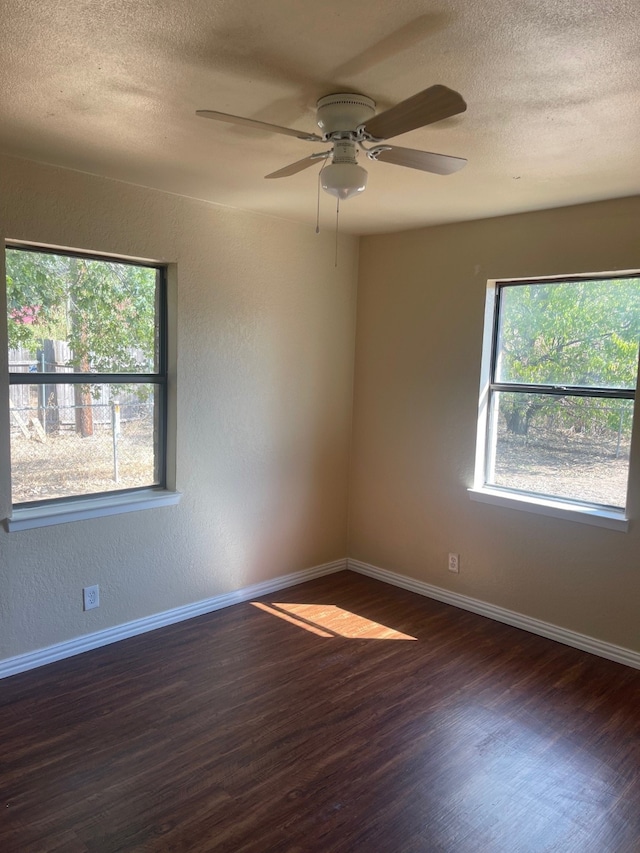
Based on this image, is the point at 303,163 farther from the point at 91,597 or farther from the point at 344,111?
the point at 91,597

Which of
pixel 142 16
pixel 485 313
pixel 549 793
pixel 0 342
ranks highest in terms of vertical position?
pixel 142 16

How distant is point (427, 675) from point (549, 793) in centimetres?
87

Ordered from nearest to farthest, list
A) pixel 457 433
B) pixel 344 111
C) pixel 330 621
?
1. pixel 344 111
2. pixel 330 621
3. pixel 457 433

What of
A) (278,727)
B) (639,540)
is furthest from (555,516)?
(278,727)

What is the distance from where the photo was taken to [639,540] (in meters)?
3.09

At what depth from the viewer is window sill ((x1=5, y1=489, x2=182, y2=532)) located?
9.52ft

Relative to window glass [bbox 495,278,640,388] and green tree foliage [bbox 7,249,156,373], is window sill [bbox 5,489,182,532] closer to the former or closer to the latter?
green tree foliage [bbox 7,249,156,373]

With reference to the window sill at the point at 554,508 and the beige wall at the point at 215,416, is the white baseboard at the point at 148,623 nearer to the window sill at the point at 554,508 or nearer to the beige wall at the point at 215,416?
the beige wall at the point at 215,416

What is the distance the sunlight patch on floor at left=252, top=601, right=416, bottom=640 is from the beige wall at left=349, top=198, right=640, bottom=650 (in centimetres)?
66

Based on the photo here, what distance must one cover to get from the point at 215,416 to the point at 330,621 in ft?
4.69

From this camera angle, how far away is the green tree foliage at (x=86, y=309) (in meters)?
2.89

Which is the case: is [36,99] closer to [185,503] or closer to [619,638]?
[185,503]

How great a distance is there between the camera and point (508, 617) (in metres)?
3.63

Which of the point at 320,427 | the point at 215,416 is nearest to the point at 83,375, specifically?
the point at 215,416
